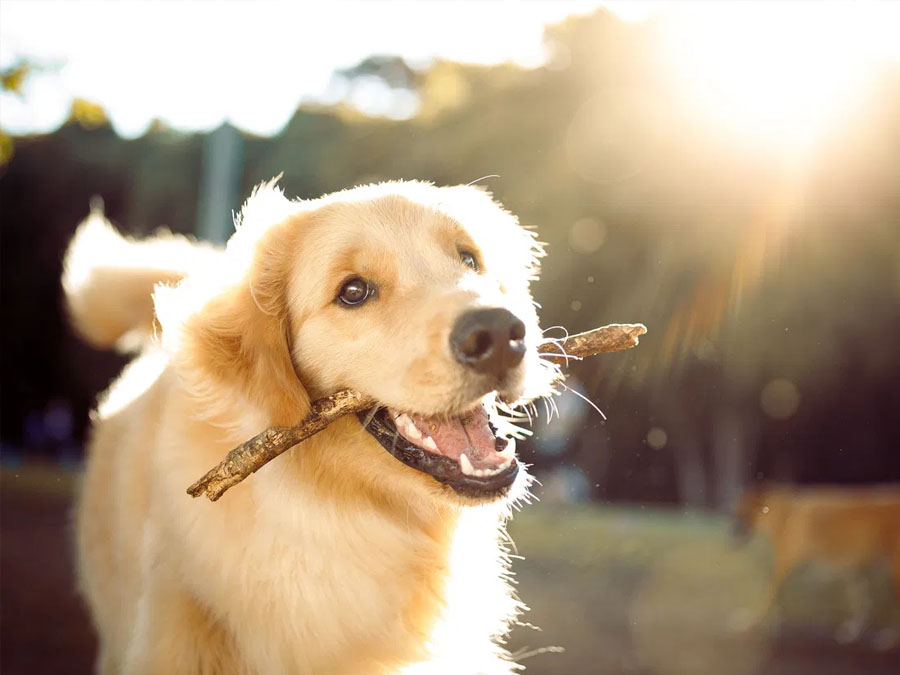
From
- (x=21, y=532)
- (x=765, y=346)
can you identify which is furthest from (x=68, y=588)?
(x=765, y=346)

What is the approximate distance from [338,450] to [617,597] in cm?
644

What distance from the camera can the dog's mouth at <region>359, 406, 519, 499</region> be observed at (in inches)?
106

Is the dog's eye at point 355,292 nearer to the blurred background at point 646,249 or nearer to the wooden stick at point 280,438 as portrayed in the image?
the wooden stick at point 280,438

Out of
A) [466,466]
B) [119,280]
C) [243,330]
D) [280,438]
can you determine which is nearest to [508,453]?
[466,466]

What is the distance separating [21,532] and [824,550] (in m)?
8.05

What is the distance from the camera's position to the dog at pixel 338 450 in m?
2.70

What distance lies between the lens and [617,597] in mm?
8523

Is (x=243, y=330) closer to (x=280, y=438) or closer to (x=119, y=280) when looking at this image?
(x=280, y=438)

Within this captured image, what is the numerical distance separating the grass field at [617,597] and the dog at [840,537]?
8.1 inches

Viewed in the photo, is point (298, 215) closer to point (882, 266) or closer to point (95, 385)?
point (882, 266)

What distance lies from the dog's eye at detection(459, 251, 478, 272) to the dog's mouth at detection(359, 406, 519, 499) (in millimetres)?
666

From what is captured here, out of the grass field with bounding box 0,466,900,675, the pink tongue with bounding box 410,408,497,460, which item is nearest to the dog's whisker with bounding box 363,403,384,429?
the pink tongue with bounding box 410,408,497,460

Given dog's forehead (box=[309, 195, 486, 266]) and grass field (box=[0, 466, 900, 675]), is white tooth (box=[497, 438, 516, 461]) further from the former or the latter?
grass field (box=[0, 466, 900, 675])

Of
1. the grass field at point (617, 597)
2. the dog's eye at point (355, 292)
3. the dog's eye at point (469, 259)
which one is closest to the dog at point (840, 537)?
the grass field at point (617, 597)
